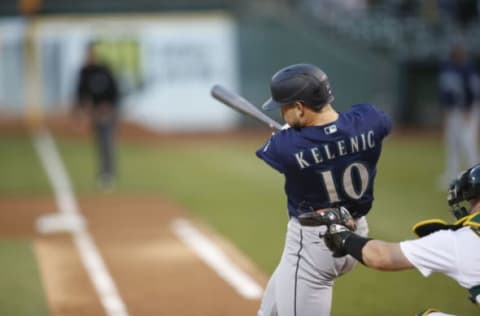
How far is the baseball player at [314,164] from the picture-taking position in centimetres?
483

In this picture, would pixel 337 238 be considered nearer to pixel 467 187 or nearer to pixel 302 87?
pixel 467 187

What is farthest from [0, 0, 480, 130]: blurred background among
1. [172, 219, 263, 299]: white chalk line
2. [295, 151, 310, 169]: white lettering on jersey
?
[295, 151, 310, 169]: white lettering on jersey

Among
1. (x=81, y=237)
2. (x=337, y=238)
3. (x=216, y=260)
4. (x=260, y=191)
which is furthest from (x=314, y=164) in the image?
(x=260, y=191)

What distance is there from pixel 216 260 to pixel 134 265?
2.91ft

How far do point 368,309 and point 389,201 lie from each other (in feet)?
Answer: 18.8

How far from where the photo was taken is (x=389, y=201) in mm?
12750

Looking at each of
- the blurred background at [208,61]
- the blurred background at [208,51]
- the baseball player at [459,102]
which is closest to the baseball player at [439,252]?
the baseball player at [459,102]

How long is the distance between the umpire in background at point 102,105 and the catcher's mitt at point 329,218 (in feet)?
33.3

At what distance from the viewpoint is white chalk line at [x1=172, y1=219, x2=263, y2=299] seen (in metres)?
7.90

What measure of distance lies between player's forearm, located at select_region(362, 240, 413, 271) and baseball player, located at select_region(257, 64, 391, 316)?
1.86 feet

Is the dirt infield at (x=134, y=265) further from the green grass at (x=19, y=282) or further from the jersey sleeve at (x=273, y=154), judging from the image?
the jersey sleeve at (x=273, y=154)

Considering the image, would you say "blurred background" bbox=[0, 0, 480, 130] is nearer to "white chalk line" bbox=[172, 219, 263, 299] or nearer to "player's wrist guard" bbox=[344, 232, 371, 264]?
"white chalk line" bbox=[172, 219, 263, 299]

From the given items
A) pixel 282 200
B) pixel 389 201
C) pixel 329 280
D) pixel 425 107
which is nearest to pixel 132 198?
pixel 282 200

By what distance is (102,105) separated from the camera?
14555mm
